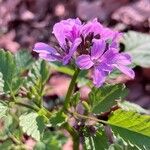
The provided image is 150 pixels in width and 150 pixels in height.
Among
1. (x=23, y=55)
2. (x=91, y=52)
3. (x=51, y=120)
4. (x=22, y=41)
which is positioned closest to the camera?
(x=91, y=52)

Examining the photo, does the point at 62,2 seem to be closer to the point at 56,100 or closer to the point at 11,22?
the point at 11,22

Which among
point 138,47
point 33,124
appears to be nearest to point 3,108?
point 33,124

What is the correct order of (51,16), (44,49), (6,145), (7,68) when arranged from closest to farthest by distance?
1. (44,49)
2. (7,68)
3. (6,145)
4. (51,16)

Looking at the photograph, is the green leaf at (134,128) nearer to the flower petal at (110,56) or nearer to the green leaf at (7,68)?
the flower petal at (110,56)

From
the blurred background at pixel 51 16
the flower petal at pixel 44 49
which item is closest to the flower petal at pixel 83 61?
the flower petal at pixel 44 49

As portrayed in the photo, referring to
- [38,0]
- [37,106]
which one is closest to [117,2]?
[38,0]

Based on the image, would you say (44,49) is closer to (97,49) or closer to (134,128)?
(97,49)
